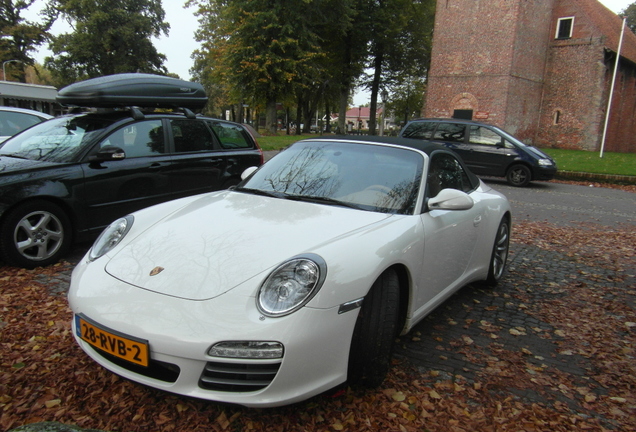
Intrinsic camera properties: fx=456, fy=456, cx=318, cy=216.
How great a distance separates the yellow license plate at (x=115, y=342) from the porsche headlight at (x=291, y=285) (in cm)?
59

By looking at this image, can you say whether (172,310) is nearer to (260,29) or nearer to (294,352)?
(294,352)

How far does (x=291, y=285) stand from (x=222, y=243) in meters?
0.58

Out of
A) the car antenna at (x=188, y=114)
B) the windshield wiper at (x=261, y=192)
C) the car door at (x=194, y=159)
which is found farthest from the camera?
the car antenna at (x=188, y=114)

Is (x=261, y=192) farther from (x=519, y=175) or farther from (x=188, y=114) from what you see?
(x=519, y=175)

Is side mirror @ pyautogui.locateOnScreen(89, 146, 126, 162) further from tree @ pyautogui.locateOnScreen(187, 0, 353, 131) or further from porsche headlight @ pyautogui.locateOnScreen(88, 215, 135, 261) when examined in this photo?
tree @ pyautogui.locateOnScreen(187, 0, 353, 131)

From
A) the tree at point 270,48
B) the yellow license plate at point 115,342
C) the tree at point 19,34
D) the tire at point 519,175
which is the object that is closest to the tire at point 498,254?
the yellow license plate at point 115,342

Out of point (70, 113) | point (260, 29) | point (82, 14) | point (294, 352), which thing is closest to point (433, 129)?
point (70, 113)

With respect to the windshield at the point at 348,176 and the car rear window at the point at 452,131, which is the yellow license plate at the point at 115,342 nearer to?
the windshield at the point at 348,176

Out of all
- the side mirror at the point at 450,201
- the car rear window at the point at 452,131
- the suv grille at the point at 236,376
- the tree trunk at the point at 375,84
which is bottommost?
the suv grille at the point at 236,376

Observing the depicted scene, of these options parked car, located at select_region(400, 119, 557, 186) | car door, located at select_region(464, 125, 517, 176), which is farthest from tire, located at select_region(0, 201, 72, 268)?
car door, located at select_region(464, 125, 517, 176)

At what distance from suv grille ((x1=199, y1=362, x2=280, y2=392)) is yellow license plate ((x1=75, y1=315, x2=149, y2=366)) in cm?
31

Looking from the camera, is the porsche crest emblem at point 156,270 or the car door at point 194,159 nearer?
the porsche crest emblem at point 156,270

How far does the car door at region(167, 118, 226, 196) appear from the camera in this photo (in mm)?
5797

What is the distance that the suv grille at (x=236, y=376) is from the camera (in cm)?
207
